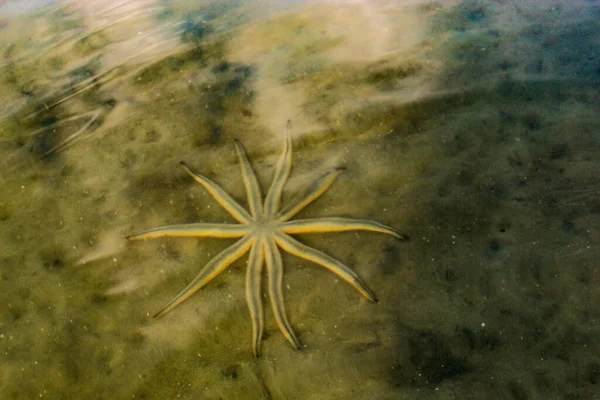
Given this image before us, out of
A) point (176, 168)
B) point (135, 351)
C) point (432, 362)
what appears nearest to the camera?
point (432, 362)

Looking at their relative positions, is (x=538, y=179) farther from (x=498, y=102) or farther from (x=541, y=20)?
(x=541, y=20)

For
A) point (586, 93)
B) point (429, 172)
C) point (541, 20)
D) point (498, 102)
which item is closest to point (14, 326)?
point (429, 172)

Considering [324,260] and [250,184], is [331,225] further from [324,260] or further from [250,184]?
[250,184]

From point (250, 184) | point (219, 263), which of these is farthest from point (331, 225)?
point (219, 263)

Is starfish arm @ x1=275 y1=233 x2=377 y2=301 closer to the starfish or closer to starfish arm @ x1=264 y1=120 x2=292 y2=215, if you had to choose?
the starfish

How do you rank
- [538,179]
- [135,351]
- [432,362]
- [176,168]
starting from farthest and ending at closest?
[176,168]
[538,179]
[135,351]
[432,362]

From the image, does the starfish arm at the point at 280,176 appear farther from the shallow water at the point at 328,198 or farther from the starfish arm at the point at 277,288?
the starfish arm at the point at 277,288

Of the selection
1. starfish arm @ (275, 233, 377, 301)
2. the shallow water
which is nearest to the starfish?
starfish arm @ (275, 233, 377, 301)
